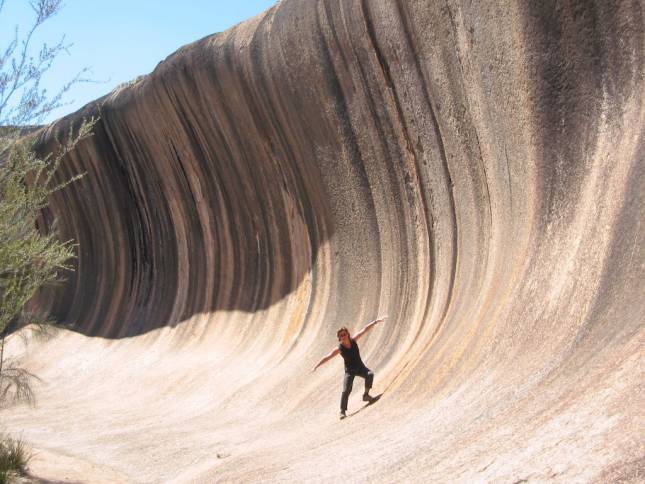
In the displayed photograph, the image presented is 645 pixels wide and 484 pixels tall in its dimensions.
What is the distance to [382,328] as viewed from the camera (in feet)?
25.8

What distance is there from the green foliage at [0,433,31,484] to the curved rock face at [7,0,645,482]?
3.11 ft

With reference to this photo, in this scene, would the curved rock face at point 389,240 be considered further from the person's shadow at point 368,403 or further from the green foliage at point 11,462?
the green foliage at point 11,462

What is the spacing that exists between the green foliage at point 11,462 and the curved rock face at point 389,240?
0.95m

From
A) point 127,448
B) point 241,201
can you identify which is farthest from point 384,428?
point 241,201

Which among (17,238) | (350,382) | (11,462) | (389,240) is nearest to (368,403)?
(350,382)

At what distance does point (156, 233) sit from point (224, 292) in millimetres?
2488

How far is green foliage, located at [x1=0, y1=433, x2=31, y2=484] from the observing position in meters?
5.98

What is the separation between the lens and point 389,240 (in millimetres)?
8289

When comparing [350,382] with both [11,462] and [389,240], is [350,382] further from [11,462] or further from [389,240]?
[11,462]

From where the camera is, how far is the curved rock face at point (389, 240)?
4.07 meters

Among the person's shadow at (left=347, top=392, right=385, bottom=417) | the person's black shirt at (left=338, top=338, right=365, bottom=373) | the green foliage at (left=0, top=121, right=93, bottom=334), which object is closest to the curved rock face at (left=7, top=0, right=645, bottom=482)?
the person's shadow at (left=347, top=392, right=385, bottom=417)

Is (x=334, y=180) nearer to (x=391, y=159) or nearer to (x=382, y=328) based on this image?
(x=391, y=159)

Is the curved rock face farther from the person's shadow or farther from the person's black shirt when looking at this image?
the person's black shirt

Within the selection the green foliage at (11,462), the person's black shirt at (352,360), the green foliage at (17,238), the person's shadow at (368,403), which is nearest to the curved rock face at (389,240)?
the person's shadow at (368,403)
